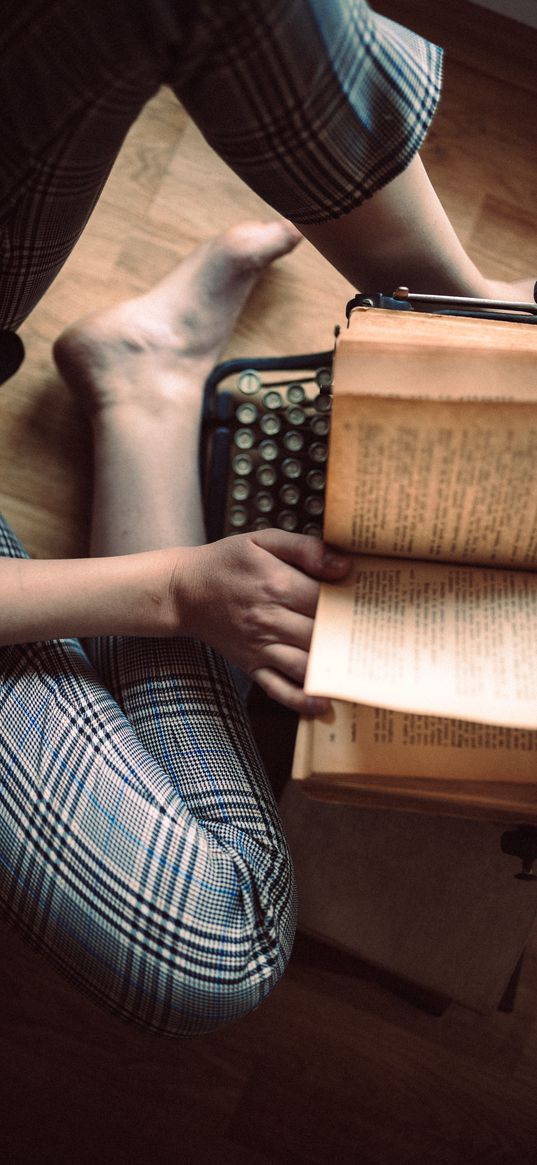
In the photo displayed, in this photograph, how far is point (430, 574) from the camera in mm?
596

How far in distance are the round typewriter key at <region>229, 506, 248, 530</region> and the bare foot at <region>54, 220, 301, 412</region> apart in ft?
0.53

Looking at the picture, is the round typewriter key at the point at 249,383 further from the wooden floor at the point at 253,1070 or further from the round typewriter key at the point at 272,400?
the wooden floor at the point at 253,1070

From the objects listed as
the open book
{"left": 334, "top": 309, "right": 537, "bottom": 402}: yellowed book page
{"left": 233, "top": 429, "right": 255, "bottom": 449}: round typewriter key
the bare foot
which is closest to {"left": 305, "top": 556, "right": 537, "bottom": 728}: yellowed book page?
the open book

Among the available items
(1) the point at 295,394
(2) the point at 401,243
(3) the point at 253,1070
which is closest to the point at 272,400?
(1) the point at 295,394

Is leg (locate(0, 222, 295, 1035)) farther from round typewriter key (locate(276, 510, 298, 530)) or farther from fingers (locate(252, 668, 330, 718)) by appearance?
round typewriter key (locate(276, 510, 298, 530))

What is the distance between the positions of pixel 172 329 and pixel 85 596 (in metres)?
0.45

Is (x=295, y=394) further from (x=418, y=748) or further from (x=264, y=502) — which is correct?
(x=418, y=748)

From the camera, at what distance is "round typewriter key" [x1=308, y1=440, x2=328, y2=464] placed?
878 mm

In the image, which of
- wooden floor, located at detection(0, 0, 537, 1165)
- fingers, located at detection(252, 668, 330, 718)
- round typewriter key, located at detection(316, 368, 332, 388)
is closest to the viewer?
fingers, located at detection(252, 668, 330, 718)

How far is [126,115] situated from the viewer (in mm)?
550

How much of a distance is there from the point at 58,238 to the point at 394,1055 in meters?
0.98

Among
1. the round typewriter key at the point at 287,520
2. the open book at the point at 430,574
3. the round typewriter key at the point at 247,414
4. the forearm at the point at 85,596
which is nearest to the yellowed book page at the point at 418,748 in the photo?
the open book at the point at 430,574

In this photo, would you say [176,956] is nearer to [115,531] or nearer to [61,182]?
[115,531]

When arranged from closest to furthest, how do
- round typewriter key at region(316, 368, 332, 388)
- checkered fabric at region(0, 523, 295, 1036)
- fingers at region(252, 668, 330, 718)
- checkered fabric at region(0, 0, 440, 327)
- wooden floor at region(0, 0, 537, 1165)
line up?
1. checkered fabric at region(0, 0, 440, 327)
2. fingers at region(252, 668, 330, 718)
3. checkered fabric at region(0, 523, 295, 1036)
4. round typewriter key at region(316, 368, 332, 388)
5. wooden floor at region(0, 0, 537, 1165)
